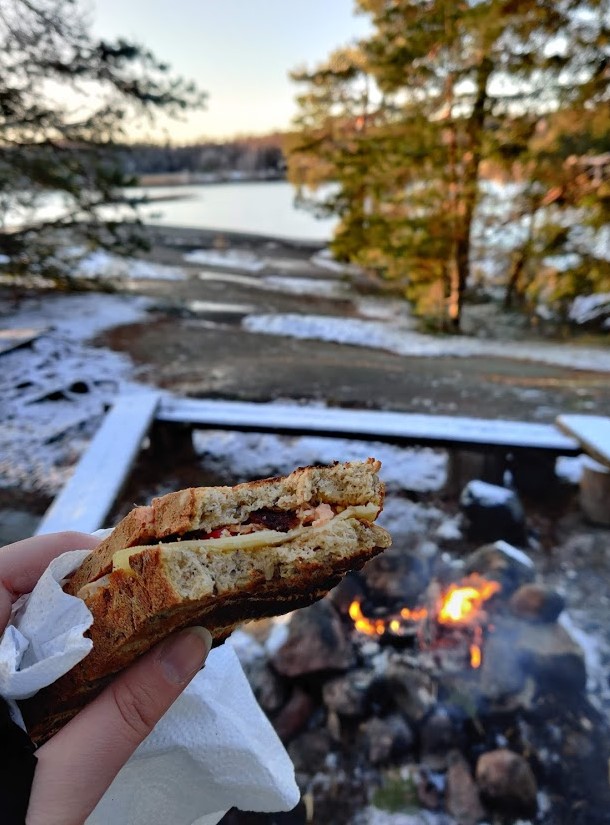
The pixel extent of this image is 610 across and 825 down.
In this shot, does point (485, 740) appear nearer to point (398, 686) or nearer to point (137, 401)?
point (398, 686)

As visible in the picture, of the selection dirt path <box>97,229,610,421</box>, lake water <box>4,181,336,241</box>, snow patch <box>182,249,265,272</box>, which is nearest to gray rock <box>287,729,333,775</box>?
dirt path <box>97,229,610,421</box>

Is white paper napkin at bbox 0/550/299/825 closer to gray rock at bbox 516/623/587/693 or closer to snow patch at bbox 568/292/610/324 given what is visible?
gray rock at bbox 516/623/587/693

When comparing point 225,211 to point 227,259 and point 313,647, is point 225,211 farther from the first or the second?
point 313,647

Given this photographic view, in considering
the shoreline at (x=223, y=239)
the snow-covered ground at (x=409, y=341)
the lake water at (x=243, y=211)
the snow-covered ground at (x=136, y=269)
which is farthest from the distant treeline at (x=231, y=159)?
the snow-covered ground at (x=409, y=341)

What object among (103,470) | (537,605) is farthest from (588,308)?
(103,470)

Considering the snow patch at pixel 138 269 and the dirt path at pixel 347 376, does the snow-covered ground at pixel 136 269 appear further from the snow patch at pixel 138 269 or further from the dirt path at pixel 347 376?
the dirt path at pixel 347 376

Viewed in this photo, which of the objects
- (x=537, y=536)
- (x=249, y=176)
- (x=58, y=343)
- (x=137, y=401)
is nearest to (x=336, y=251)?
(x=58, y=343)

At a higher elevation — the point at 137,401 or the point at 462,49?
the point at 462,49
